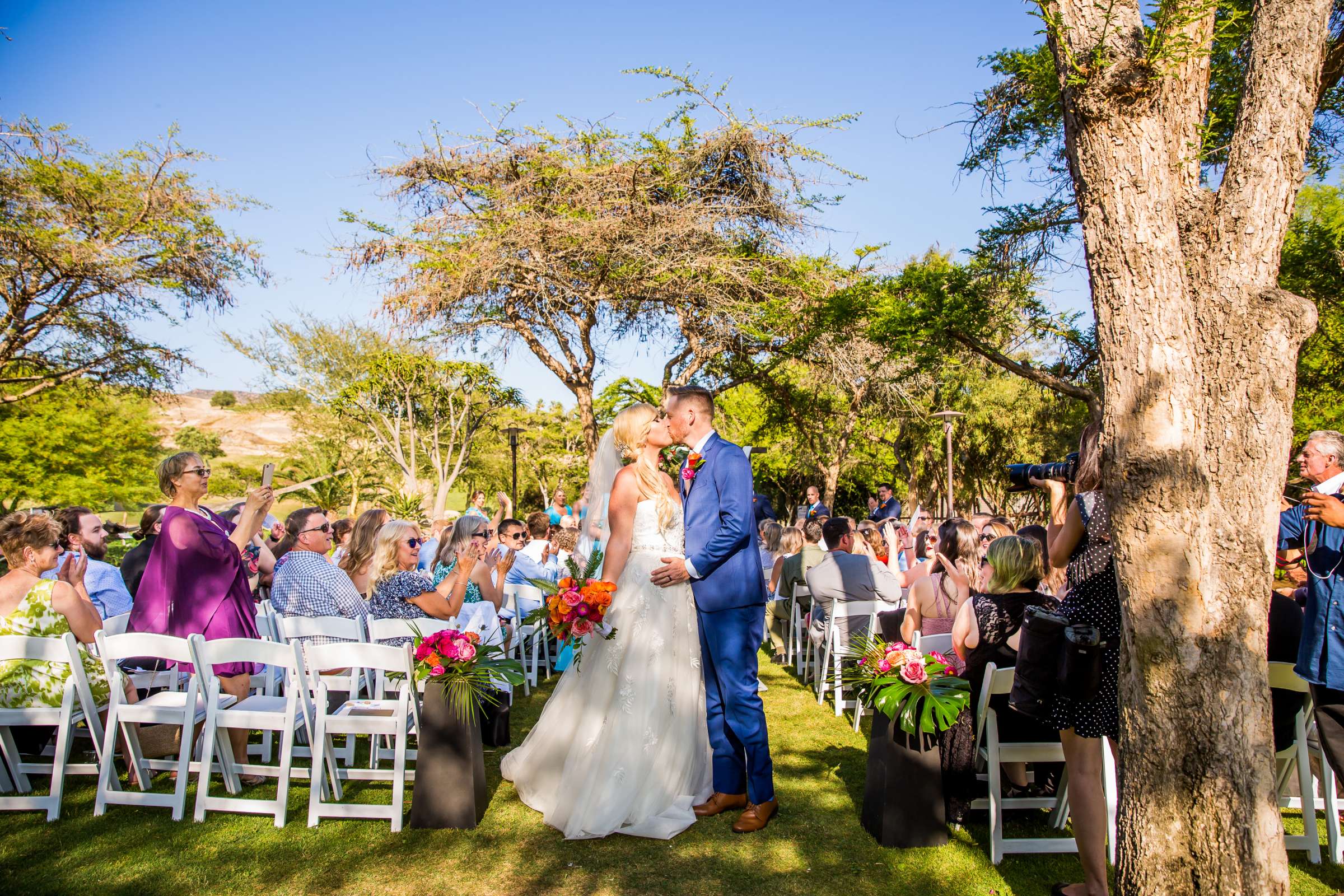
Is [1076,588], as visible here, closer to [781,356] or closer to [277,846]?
[277,846]

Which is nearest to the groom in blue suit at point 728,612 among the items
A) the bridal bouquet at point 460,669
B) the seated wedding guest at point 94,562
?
the bridal bouquet at point 460,669

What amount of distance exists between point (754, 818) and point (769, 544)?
6193 millimetres

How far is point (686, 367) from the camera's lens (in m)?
17.4

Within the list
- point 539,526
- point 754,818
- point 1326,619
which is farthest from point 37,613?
point 1326,619

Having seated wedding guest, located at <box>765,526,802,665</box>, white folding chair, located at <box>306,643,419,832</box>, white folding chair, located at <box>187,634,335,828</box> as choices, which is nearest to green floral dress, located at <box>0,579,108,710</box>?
white folding chair, located at <box>187,634,335,828</box>

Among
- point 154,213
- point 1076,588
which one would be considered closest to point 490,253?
point 154,213

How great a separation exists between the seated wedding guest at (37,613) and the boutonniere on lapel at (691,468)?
3370mm

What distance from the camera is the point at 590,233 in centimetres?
1590

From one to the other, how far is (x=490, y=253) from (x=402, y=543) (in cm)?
1128

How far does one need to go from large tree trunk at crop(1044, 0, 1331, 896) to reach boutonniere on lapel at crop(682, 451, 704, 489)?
2.26 m

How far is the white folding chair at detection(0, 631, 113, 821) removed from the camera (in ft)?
14.0

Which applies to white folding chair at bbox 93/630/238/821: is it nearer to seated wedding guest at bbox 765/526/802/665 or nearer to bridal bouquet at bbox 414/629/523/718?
bridal bouquet at bbox 414/629/523/718

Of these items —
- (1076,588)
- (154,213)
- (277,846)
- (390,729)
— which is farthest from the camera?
(154,213)

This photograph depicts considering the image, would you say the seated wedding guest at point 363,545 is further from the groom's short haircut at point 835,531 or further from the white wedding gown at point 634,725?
the groom's short haircut at point 835,531
